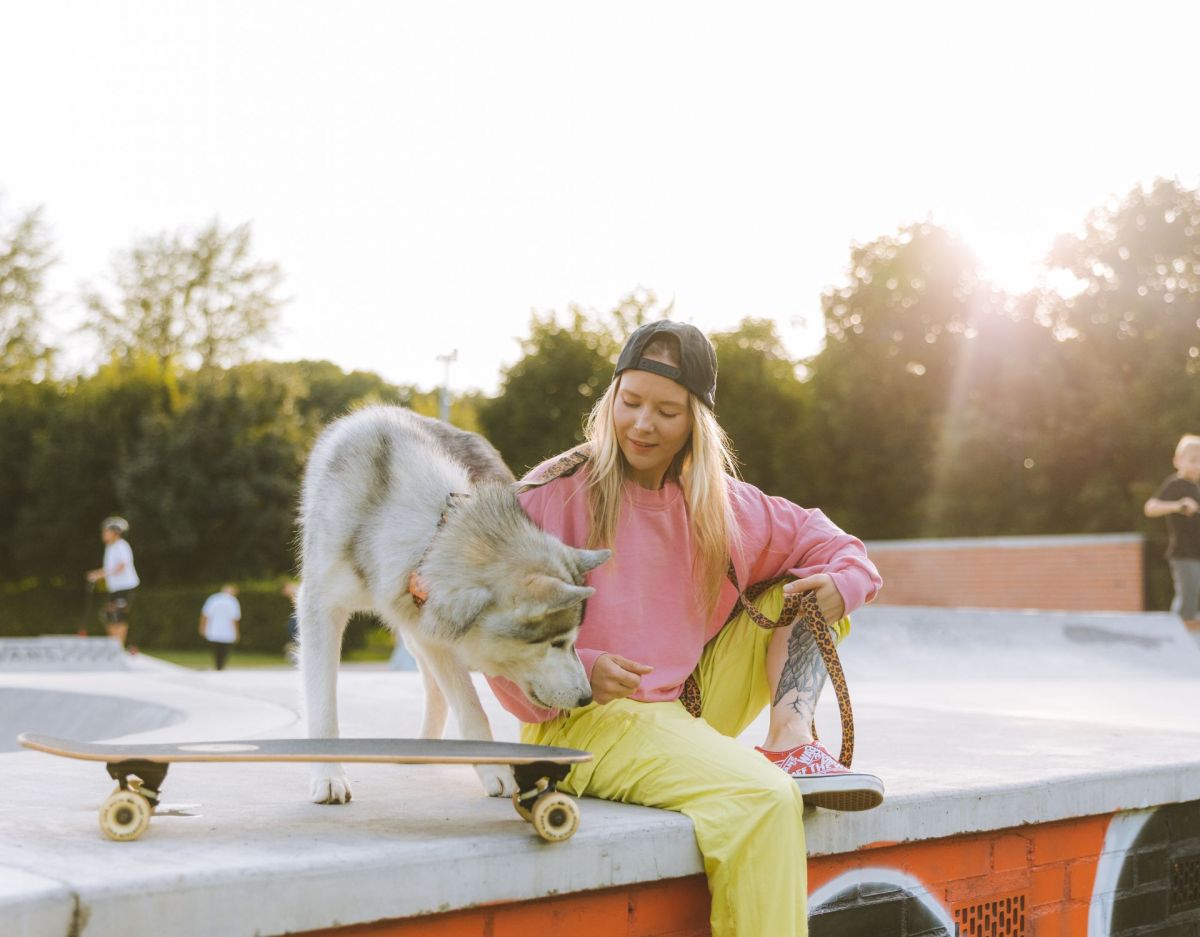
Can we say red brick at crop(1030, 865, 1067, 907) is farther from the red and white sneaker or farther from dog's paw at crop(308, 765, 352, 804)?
dog's paw at crop(308, 765, 352, 804)

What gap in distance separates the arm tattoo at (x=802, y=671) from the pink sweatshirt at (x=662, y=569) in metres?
0.18

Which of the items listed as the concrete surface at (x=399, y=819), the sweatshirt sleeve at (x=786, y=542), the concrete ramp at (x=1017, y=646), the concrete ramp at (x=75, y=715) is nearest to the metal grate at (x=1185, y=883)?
the concrete surface at (x=399, y=819)

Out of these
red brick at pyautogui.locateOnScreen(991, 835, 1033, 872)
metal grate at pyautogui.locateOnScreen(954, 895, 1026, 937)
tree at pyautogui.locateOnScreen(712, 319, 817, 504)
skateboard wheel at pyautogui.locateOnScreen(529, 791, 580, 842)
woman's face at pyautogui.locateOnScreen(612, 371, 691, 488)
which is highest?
tree at pyautogui.locateOnScreen(712, 319, 817, 504)

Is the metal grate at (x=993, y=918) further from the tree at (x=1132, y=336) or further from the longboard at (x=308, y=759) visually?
the tree at (x=1132, y=336)

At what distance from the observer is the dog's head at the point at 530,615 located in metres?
3.14

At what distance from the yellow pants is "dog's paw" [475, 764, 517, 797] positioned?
16 cm

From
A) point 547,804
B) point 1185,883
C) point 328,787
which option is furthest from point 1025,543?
point 547,804

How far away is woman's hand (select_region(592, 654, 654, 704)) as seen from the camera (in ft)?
10.4

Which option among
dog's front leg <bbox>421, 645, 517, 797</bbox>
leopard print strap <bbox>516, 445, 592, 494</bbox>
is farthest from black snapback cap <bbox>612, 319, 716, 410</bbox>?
dog's front leg <bbox>421, 645, 517, 797</bbox>

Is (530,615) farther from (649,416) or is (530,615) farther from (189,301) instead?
(189,301)

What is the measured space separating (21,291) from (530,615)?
4499 centimetres

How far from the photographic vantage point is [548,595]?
312 cm

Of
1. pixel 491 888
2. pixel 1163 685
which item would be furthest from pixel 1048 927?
pixel 1163 685

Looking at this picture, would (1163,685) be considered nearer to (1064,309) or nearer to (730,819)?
(730,819)
